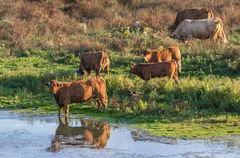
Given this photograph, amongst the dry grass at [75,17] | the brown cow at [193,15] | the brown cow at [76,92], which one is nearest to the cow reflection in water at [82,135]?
the brown cow at [76,92]

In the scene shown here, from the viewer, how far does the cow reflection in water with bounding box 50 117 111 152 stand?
43.0 ft

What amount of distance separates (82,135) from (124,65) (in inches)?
324

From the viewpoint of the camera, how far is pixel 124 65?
2198cm

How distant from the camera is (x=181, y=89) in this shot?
55.3 ft

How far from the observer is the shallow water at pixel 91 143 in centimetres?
1233

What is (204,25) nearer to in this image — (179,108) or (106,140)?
(179,108)

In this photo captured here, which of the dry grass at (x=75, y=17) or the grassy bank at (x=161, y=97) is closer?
the grassy bank at (x=161, y=97)

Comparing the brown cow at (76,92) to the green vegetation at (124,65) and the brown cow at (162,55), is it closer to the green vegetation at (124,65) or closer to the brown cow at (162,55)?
the green vegetation at (124,65)

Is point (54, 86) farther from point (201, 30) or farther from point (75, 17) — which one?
point (75, 17)

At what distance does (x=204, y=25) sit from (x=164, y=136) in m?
12.7

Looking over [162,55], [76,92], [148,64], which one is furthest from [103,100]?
[162,55]

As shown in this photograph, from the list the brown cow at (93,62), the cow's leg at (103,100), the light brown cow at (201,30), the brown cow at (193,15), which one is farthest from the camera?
the brown cow at (193,15)

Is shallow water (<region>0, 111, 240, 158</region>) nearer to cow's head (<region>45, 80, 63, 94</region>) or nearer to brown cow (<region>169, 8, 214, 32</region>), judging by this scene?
cow's head (<region>45, 80, 63, 94</region>)

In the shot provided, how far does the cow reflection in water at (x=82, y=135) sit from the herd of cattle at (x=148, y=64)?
0.74 m
